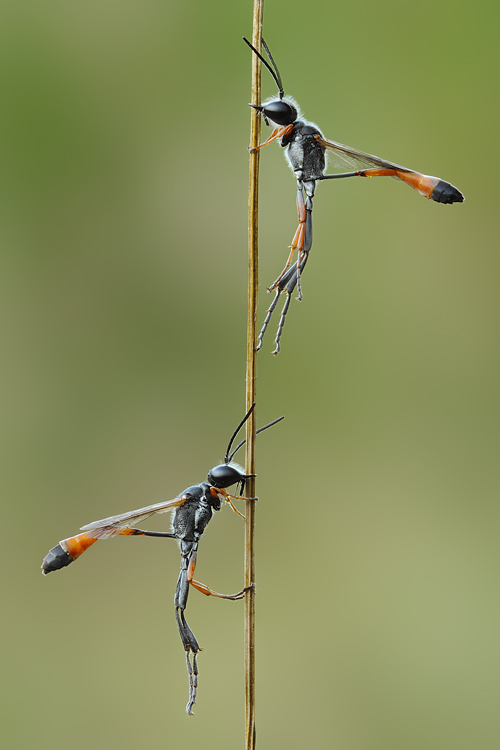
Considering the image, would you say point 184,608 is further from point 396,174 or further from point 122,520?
point 396,174

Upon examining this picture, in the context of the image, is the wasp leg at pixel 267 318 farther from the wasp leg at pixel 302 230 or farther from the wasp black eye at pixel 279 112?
the wasp black eye at pixel 279 112

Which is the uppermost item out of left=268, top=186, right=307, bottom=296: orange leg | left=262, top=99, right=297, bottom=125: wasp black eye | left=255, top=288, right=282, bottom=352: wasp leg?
left=262, top=99, right=297, bottom=125: wasp black eye

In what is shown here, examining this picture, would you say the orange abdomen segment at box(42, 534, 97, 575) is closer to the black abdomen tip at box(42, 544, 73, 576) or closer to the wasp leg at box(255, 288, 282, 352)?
the black abdomen tip at box(42, 544, 73, 576)

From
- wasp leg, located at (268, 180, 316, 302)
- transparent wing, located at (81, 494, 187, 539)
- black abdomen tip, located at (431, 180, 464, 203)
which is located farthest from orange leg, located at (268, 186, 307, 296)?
transparent wing, located at (81, 494, 187, 539)

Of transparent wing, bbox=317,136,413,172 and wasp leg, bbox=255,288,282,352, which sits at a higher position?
transparent wing, bbox=317,136,413,172

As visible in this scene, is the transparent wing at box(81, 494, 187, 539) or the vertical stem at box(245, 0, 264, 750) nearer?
the vertical stem at box(245, 0, 264, 750)

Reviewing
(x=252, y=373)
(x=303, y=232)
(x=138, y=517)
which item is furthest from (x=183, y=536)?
(x=303, y=232)
